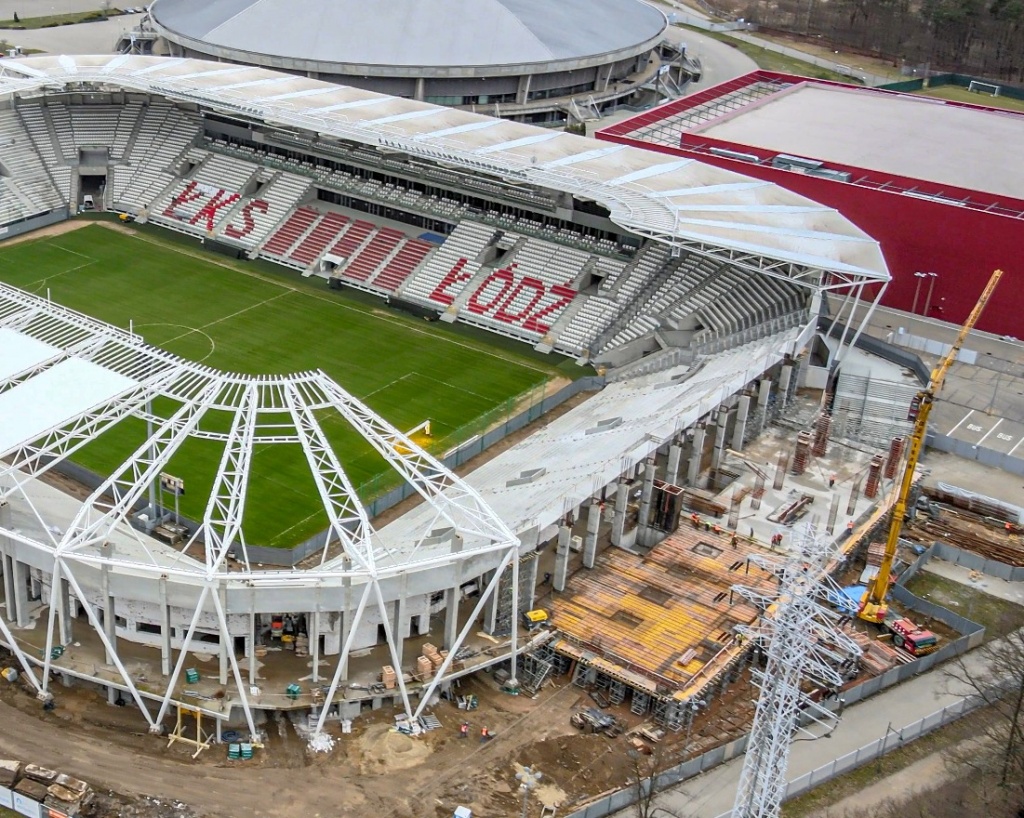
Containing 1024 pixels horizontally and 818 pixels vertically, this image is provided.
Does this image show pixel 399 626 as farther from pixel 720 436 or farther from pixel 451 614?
pixel 720 436

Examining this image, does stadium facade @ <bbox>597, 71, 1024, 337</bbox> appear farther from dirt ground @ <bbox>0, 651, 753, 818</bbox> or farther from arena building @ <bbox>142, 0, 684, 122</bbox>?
dirt ground @ <bbox>0, 651, 753, 818</bbox>

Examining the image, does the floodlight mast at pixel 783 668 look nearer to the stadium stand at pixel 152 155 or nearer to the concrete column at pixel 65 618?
the concrete column at pixel 65 618

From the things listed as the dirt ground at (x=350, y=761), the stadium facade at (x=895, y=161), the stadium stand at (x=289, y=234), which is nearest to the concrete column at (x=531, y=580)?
the dirt ground at (x=350, y=761)

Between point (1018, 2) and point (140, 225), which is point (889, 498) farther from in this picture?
point (1018, 2)

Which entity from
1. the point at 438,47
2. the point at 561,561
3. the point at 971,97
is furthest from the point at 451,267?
the point at 971,97

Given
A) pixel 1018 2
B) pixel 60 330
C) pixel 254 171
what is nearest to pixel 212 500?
pixel 60 330

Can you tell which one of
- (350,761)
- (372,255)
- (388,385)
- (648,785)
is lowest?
(350,761)
